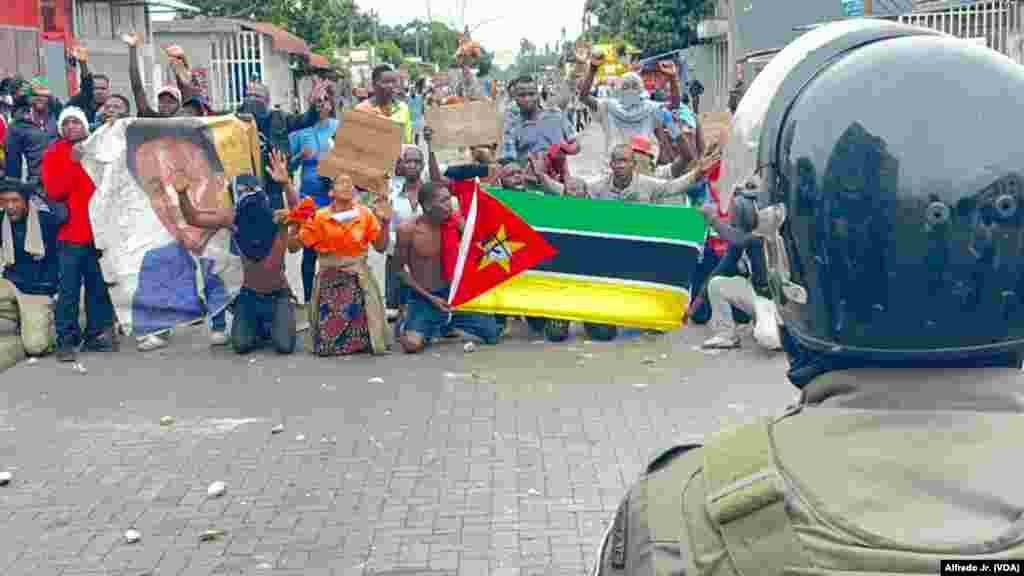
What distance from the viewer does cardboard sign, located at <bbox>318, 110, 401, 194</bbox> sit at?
1052 centimetres

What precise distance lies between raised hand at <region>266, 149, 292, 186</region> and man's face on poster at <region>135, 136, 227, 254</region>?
1.24 feet

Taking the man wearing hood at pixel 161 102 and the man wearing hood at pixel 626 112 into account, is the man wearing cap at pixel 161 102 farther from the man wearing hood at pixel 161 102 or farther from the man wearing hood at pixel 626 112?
the man wearing hood at pixel 626 112

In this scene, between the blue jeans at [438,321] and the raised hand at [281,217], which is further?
the blue jeans at [438,321]

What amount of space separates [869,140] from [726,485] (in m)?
0.42

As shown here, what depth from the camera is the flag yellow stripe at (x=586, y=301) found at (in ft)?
34.6

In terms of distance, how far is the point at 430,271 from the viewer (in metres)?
10.6

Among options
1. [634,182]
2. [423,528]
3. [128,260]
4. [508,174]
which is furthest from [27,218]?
[423,528]

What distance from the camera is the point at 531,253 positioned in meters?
10.6

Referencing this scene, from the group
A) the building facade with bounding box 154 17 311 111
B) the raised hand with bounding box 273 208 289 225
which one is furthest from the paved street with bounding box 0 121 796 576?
the building facade with bounding box 154 17 311 111

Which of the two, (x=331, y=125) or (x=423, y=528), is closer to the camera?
(x=423, y=528)

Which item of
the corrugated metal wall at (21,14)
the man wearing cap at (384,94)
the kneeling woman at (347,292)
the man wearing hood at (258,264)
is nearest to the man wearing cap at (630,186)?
the kneeling woman at (347,292)

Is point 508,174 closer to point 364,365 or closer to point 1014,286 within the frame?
point 364,365

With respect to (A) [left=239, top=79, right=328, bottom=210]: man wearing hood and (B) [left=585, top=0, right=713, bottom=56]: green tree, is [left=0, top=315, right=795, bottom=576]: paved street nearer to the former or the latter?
(A) [left=239, top=79, right=328, bottom=210]: man wearing hood

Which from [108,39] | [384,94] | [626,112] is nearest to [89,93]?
[384,94]
